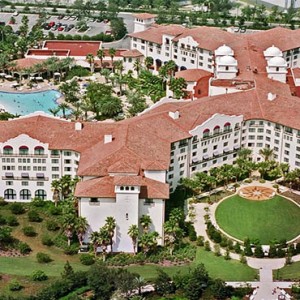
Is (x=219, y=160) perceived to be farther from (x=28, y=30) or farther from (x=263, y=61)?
(x=28, y=30)

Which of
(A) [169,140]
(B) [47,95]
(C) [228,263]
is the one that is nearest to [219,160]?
(A) [169,140]

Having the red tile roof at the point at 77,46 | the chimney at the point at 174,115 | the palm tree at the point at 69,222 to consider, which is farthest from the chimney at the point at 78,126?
the red tile roof at the point at 77,46

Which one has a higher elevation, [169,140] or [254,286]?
[169,140]

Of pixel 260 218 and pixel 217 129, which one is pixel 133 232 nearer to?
pixel 260 218

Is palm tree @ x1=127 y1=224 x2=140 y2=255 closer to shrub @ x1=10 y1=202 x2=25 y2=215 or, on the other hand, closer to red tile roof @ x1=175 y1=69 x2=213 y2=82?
shrub @ x1=10 y1=202 x2=25 y2=215

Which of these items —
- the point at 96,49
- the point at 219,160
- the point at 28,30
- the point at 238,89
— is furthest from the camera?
the point at 28,30

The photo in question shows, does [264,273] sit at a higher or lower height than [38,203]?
lower

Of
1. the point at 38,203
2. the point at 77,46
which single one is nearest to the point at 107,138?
the point at 38,203
